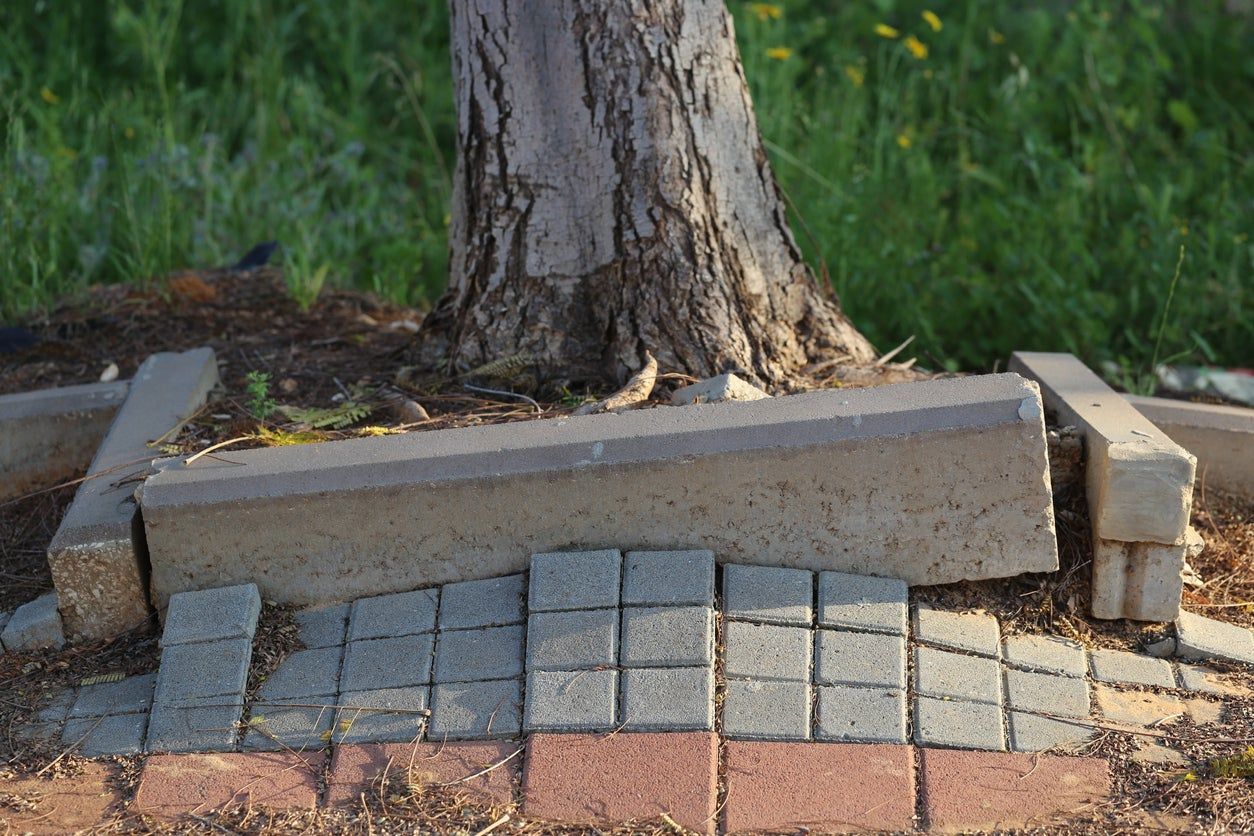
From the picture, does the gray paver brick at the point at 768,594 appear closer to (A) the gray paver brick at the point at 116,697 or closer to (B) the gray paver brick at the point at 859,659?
(B) the gray paver brick at the point at 859,659

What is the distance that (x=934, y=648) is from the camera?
2992mm

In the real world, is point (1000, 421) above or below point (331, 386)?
above

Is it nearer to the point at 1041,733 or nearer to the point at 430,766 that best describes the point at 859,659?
the point at 1041,733

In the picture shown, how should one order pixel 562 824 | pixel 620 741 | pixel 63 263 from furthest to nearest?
pixel 63 263
pixel 620 741
pixel 562 824

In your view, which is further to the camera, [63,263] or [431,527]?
[63,263]

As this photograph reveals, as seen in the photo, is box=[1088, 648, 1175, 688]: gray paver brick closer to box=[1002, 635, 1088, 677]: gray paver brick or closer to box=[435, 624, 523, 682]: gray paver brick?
box=[1002, 635, 1088, 677]: gray paver brick

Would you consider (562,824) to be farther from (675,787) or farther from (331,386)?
(331,386)

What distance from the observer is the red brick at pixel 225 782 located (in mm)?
2639

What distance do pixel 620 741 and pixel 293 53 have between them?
19.8 feet

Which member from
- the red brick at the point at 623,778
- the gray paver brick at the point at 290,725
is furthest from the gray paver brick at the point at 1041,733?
the gray paver brick at the point at 290,725

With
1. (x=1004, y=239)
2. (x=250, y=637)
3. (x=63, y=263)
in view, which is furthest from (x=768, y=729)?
(x=63, y=263)

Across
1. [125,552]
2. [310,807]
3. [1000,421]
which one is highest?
[1000,421]

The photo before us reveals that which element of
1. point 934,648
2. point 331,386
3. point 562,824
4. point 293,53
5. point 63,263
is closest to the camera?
point 562,824

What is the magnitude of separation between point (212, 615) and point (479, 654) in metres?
0.66
